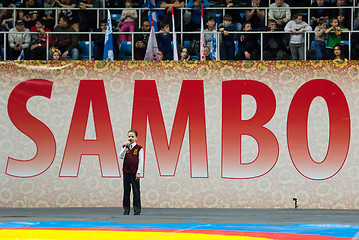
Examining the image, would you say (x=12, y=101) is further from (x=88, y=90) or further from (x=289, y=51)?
(x=289, y=51)

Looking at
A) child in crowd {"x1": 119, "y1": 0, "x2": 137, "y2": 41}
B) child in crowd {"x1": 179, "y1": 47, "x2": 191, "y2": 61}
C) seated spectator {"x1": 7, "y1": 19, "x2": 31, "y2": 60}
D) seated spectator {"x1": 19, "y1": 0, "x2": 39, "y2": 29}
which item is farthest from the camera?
seated spectator {"x1": 19, "y1": 0, "x2": 39, "y2": 29}

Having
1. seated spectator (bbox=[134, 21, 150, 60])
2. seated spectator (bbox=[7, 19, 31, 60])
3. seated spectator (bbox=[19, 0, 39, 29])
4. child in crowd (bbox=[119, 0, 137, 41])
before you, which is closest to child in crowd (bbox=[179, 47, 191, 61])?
seated spectator (bbox=[134, 21, 150, 60])

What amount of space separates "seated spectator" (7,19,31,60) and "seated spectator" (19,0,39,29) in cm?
164

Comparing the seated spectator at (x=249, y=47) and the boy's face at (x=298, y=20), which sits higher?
the boy's face at (x=298, y=20)

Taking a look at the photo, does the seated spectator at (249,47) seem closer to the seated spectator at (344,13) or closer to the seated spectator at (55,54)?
the seated spectator at (344,13)

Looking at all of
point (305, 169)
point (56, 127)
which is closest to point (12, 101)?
point (56, 127)

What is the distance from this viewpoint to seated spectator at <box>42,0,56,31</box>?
62.9 ft

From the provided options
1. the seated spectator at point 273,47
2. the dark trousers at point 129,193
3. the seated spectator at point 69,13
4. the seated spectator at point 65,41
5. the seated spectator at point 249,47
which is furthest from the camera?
the seated spectator at point 69,13

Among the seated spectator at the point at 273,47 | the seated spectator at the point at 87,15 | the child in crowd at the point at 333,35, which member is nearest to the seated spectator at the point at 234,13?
the seated spectator at the point at 273,47

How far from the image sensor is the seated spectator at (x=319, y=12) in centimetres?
1900

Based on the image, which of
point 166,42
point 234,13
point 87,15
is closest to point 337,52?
point 234,13

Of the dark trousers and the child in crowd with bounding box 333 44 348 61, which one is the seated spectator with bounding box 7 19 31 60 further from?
the child in crowd with bounding box 333 44 348 61

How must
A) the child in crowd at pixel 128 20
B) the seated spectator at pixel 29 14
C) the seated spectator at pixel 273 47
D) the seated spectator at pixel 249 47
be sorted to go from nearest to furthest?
1. the seated spectator at pixel 273 47
2. the seated spectator at pixel 249 47
3. the child in crowd at pixel 128 20
4. the seated spectator at pixel 29 14

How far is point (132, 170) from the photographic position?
14344mm
